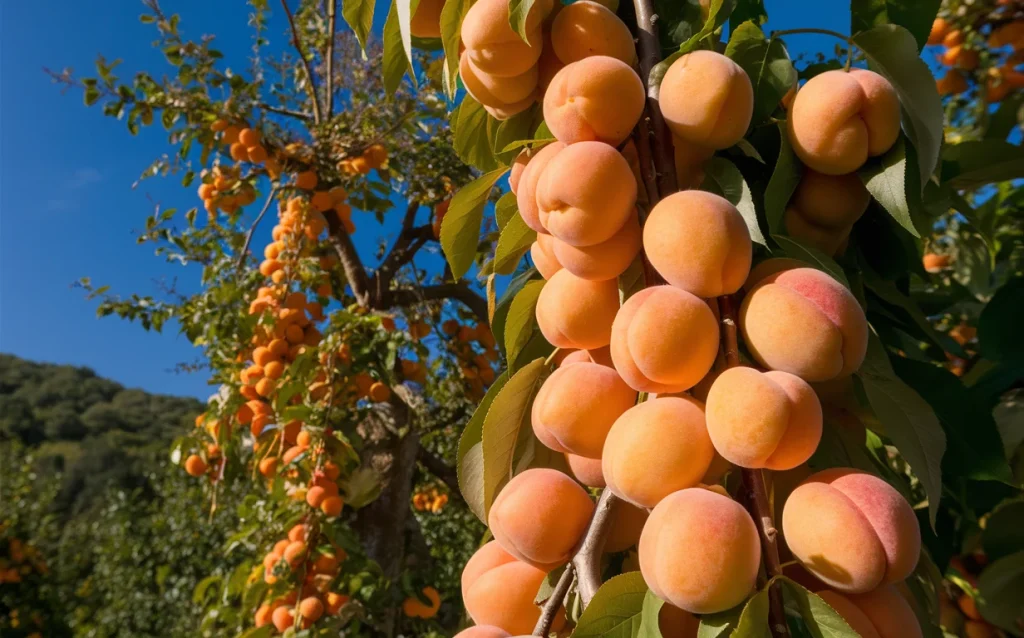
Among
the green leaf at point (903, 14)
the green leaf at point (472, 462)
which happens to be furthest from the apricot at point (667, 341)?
the green leaf at point (903, 14)

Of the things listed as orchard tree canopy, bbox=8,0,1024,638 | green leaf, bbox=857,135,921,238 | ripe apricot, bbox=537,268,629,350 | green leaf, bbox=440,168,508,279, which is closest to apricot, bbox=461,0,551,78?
orchard tree canopy, bbox=8,0,1024,638

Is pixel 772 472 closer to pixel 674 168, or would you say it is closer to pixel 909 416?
pixel 909 416

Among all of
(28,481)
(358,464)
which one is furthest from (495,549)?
(28,481)

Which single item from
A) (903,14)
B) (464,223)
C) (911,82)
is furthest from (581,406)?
(903,14)

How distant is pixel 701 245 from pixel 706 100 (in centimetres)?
14

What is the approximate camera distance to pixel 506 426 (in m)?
0.60

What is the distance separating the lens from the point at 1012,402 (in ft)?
3.44

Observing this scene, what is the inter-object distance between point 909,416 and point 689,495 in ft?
0.68

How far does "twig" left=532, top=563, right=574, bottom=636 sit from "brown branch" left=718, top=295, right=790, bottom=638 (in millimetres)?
134

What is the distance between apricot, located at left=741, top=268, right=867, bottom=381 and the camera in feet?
1.38

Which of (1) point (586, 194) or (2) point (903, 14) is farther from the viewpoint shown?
(2) point (903, 14)

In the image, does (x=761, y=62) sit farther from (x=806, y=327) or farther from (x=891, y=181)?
(x=806, y=327)

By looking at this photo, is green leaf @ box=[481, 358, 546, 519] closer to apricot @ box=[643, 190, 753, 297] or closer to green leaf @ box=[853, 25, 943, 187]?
apricot @ box=[643, 190, 753, 297]

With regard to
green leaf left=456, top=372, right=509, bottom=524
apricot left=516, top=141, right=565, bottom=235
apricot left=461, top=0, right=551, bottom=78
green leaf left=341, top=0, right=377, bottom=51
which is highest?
green leaf left=341, top=0, right=377, bottom=51
